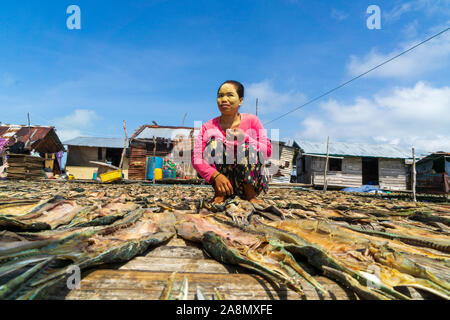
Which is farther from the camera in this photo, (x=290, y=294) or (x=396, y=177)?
(x=396, y=177)

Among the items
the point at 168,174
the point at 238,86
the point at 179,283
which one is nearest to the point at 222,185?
the point at 238,86

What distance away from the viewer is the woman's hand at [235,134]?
291 cm

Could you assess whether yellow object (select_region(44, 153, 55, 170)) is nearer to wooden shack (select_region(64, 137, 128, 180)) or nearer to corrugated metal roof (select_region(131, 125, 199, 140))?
wooden shack (select_region(64, 137, 128, 180))

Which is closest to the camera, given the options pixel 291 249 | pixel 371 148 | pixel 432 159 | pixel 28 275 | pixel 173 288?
pixel 28 275

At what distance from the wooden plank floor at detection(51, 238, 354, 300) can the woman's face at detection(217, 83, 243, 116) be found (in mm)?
2122

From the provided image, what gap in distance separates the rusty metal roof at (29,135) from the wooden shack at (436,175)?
30274 mm

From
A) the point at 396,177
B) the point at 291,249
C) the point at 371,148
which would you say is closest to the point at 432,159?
the point at 396,177

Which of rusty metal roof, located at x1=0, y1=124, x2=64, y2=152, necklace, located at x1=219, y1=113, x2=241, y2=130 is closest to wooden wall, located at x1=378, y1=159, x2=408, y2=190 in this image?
necklace, located at x1=219, y1=113, x2=241, y2=130

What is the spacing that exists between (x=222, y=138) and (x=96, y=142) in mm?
25738

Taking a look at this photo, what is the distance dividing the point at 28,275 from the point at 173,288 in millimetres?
508

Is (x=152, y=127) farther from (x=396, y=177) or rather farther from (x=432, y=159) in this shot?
(x=432, y=159)

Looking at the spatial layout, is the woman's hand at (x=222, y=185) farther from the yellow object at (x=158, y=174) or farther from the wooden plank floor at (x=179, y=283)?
the yellow object at (x=158, y=174)

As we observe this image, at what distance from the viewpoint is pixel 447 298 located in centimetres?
81
